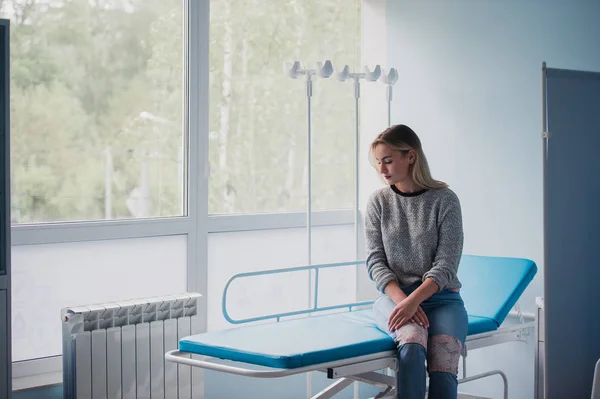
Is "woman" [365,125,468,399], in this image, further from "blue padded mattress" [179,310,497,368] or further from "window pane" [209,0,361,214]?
"window pane" [209,0,361,214]

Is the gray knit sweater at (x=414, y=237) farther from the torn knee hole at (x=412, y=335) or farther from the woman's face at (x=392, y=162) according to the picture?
the torn knee hole at (x=412, y=335)

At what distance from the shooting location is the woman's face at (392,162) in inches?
124

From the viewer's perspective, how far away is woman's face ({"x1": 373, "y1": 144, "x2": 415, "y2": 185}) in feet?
10.4

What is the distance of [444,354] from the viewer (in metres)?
2.86

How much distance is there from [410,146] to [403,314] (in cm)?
66

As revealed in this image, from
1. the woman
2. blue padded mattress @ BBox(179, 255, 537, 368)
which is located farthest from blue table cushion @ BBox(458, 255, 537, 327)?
the woman

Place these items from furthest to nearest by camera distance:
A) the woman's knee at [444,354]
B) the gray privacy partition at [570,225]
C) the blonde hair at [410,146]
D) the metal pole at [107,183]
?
the metal pole at [107,183] < the blonde hair at [410,146] < the woman's knee at [444,354] < the gray privacy partition at [570,225]

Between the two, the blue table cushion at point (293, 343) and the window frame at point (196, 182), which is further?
the window frame at point (196, 182)

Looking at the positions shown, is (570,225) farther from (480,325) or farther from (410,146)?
(410,146)

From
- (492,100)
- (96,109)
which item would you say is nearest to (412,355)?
(492,100)

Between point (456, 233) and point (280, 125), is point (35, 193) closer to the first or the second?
point (280, 125)

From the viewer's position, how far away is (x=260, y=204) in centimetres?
415

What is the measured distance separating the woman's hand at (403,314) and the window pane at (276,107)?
51.9 inches

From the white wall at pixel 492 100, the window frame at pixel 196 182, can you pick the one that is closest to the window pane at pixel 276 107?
the window frame at pixel 196 182
